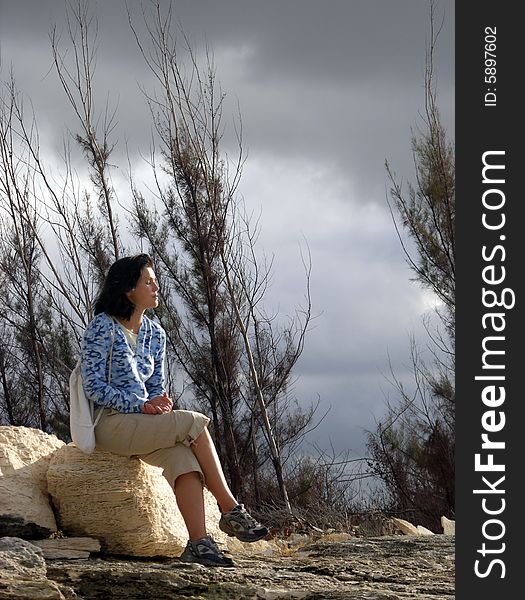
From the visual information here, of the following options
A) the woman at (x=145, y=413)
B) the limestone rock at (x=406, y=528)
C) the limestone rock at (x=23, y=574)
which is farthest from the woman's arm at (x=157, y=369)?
the limestone rock at (x=406, y=528)

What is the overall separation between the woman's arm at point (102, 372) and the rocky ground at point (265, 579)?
68 cm

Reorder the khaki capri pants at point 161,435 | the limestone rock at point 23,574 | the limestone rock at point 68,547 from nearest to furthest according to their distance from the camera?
the limestone rock at point 23,574
the khaki capri pants at point 161,435
the limestone rock at point 68,547

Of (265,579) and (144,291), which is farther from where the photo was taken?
(144,291)

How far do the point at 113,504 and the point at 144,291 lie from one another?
3.26ft

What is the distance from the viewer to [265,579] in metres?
3.68

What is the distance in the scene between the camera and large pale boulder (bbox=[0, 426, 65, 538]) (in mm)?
4324

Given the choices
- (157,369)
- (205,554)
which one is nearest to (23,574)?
(205,554)

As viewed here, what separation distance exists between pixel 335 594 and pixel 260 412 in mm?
6019

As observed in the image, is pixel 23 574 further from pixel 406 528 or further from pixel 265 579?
pixel 406 528

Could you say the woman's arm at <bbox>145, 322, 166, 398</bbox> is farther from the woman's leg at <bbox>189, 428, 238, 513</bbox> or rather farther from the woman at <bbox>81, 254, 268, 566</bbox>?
the woman's leg at <bbox>189, 428, 238, 513</bbox>

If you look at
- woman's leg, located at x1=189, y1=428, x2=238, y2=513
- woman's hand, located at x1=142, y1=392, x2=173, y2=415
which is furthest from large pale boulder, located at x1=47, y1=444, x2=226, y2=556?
woman's leg, located at x1=189, y1=428, x2=238, y2=513

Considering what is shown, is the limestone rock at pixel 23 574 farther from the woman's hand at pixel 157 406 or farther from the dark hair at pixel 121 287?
the dark hair at pixel 121 287

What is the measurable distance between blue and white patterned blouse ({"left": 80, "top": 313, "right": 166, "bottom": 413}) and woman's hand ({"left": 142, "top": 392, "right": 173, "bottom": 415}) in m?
0.03

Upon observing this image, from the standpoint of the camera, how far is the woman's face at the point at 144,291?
4.40 m
